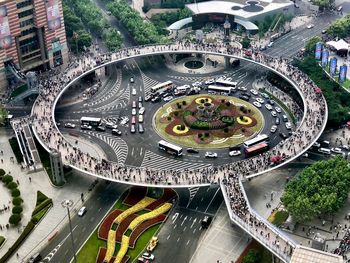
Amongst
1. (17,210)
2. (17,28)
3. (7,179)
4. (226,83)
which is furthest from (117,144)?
(17,28)

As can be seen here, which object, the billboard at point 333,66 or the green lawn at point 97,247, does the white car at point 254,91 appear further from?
the green lawn at point 97,247

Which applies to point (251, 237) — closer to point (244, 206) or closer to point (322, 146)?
point (244, 206)

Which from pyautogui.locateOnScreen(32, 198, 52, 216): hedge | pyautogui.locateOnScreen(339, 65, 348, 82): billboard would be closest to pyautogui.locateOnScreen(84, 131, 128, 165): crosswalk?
pyautogui.locateOnScreen(32, 198, 52, 216): hedge

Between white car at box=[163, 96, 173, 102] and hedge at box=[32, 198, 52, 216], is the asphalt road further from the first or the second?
white car at box=[163, 96, 173, 102]

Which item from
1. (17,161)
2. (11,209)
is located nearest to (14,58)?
(17,161)

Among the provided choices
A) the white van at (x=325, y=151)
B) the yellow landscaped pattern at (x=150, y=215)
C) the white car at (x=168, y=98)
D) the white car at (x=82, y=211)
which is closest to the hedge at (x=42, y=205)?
the white car at (x=82, y=211)
